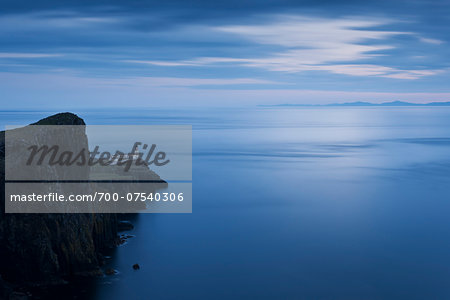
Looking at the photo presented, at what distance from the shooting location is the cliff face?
34.2 m

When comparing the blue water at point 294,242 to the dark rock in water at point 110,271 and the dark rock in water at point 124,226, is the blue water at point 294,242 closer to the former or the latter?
the dark rock in water at point 110,271

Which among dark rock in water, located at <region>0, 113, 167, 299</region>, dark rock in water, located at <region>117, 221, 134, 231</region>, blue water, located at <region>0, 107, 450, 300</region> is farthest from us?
dark rock in water, located at <region>117, 221, 134, 231</region>

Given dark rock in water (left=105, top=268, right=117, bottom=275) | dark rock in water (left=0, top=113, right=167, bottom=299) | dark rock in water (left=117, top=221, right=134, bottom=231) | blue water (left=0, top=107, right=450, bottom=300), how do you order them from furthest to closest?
dark rock in water (left=117, top=221, right=134, bottom=231) → dark rock in water (left=105, top=268, right=117, bottom=275) → blue water (left=0, top=107, right=450, bottom=300) → dark rock in water (left=0, top=113, right=167, bottom=299)

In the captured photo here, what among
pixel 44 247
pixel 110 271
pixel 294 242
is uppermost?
pixel 44 247

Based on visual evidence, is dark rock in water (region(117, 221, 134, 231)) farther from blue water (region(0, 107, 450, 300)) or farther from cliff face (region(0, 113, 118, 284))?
cliff face (region(0, 113, 118, 284))

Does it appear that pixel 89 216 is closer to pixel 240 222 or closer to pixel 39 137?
pixel 39 137

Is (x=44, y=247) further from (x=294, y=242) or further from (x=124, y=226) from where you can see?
(x=294, y=242)

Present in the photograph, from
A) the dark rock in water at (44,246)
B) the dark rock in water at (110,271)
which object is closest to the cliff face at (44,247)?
the dark rock in water at (44,246)

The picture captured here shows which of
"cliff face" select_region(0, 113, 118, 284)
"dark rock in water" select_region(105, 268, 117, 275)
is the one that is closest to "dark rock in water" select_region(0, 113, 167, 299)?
"cliff face" select_region(0, 113, 118, 284)

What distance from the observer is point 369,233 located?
52.5 meters

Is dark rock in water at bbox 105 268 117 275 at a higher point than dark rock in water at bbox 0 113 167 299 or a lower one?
lower

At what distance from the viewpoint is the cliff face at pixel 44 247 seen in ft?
112

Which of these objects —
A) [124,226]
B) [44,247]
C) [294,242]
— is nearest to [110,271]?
[44,247]

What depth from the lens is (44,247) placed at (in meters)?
34.8
